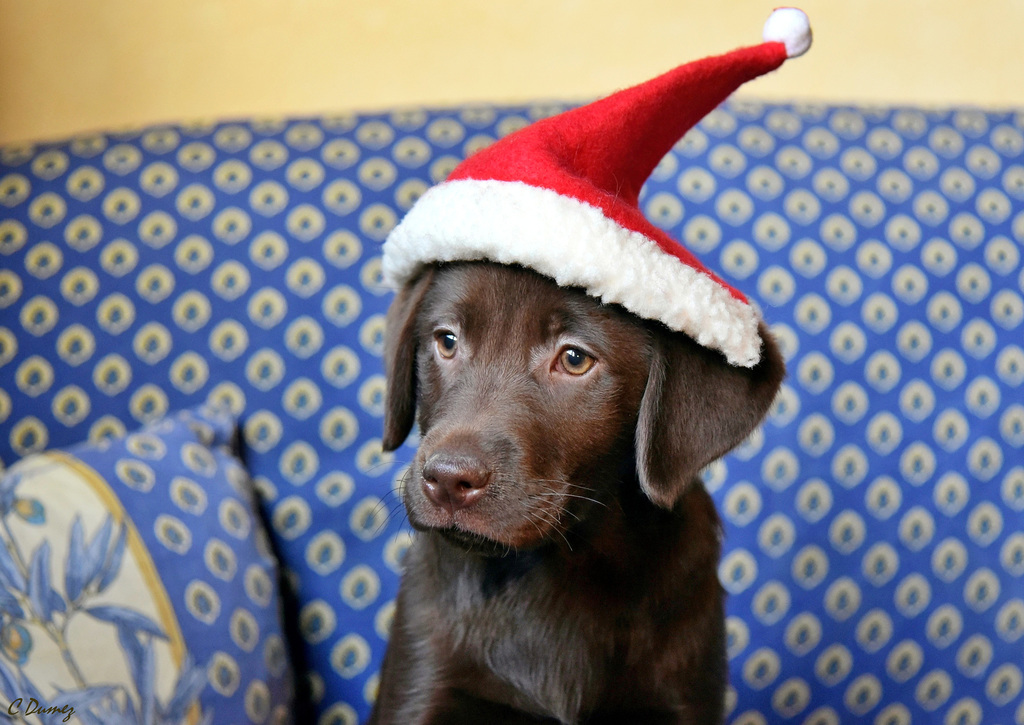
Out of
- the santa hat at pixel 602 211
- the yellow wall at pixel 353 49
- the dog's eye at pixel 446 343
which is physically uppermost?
the yellow wall at pixel 353 49

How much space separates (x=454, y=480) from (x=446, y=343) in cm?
30

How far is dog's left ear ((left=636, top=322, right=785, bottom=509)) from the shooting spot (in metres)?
1.07

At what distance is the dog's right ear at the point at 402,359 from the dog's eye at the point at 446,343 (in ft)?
0.16

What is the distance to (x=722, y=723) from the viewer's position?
1202 millimetres

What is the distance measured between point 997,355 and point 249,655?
153 centimetres

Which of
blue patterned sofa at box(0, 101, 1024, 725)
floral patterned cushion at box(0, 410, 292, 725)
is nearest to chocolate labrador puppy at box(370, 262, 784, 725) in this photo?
floral patterned cushion at box(0, 410, 292, 725)

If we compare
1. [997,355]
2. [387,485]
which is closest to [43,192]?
[387,485]

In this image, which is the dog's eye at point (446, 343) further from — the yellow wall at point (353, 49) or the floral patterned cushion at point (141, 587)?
the yellow wall at point (353, 49)

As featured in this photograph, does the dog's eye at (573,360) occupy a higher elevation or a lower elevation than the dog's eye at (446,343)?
lower

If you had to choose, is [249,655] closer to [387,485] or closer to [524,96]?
[387,485]

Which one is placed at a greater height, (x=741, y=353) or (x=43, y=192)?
(x=43, y=192)

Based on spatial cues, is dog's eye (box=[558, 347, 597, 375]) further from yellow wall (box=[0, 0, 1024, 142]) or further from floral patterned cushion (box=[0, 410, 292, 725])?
yellow wall (box=[0, 0, 1024, 142])

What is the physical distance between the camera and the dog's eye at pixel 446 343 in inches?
47.0

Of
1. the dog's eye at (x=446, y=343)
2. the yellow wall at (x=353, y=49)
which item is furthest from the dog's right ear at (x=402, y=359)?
the yellow wall at (x=353, y=49)
